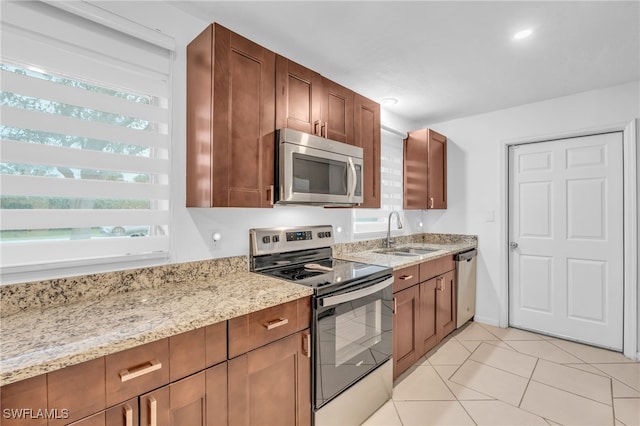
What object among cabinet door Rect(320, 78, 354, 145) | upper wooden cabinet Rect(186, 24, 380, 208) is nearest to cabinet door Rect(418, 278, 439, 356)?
cabinet door Rect(320, 78, 354, 145)

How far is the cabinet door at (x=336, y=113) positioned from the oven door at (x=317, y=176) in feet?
0.61

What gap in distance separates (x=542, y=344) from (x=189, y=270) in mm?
3284

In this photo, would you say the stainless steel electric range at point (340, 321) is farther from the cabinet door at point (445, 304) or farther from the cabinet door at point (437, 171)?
the cabinet door at point (437, 171)

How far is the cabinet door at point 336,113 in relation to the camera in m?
2.08

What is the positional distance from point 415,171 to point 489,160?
2.69 feet

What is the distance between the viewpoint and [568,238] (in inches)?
119

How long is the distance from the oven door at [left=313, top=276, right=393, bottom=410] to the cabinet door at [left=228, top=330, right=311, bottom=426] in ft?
0.26

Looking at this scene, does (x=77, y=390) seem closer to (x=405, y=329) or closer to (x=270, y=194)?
(x=270, y=194)

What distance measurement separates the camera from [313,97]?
2.00 meters

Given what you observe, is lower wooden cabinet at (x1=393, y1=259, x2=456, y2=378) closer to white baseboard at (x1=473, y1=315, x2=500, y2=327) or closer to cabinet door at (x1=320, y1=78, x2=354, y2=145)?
white baseboard at (x1=473, y1=315, x2=500, y2=327)

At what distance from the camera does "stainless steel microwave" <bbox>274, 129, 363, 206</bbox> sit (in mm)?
1748

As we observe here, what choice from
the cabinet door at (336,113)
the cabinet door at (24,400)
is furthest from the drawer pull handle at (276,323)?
the cabinet door at (336,113)

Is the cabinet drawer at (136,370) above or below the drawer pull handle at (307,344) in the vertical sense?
above

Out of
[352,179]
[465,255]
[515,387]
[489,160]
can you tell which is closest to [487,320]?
[465,255]
